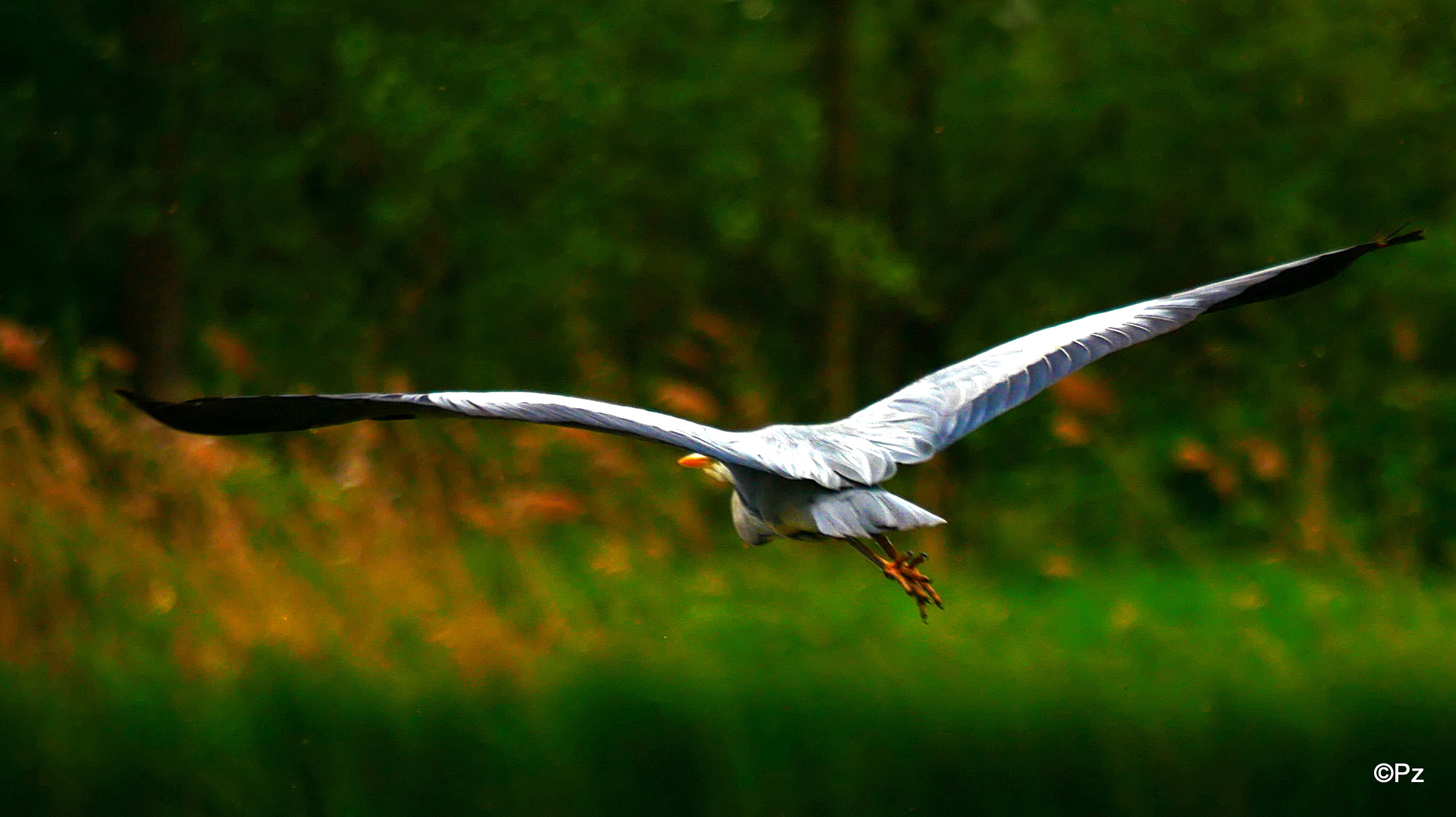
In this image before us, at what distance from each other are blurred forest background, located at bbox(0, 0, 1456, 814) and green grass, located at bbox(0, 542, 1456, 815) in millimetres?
19

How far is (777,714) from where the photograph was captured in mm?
6254

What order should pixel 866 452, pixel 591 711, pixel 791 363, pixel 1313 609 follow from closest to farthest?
pixel 866 452 → pixel 591 711 → pixel 1313 609 → pixel 791 363

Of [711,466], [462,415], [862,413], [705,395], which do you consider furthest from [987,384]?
[705,395]

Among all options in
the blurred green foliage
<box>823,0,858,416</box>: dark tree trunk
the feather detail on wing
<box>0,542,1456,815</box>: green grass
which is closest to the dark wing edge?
the feather detail on wing

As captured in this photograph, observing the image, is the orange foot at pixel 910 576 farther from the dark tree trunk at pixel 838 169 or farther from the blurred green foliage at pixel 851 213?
the dark tree trunk at pixel 838 169

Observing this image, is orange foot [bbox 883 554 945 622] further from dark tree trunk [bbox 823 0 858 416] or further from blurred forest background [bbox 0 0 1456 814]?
dark tree trunk [bbox 823 0 858 416]

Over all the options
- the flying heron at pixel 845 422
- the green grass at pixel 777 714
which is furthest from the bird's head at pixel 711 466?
the green grass at pixel 777 714

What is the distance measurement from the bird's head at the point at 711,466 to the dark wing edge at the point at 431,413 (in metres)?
0.30

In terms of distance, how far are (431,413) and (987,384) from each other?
153 cm

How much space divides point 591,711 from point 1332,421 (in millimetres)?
5327

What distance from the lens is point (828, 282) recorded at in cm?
972

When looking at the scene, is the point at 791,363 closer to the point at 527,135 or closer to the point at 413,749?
the point at 527,135

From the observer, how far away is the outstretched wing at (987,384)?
373cm

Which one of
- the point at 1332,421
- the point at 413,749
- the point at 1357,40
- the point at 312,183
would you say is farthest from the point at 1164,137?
the point at 413,749
